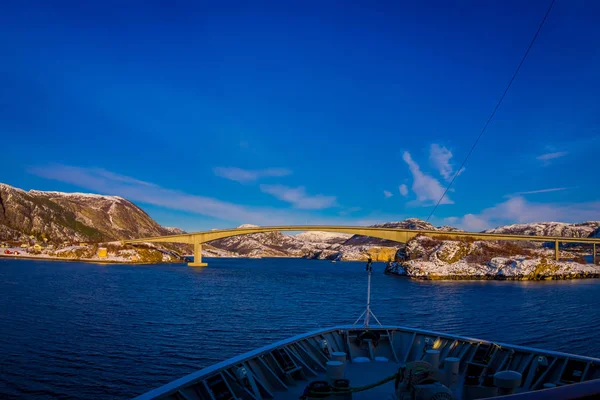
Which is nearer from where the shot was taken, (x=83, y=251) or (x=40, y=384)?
(x=40, y=384)

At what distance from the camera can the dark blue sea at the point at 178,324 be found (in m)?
21.9

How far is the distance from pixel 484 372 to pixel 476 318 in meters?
33.6

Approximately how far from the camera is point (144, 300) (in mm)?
51062

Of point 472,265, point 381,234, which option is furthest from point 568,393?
point 381,234

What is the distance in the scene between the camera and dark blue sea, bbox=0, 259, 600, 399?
21.9 meters

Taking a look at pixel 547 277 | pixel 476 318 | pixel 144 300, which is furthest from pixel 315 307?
pixel 547 277

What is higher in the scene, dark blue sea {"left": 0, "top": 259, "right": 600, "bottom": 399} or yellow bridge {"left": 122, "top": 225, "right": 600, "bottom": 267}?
yellow bridge {"left": 122, "top": 225, "right": 600, "bottom": 267}

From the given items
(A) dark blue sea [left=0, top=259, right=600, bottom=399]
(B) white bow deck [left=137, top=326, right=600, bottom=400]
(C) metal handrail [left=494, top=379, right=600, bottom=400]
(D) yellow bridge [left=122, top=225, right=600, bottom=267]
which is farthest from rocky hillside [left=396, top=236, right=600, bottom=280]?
(C) metal handrail [left=494, top=379, right=600, bottom=400]

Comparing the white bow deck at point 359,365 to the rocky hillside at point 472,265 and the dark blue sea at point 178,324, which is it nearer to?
the dark blue sea at point 178,324

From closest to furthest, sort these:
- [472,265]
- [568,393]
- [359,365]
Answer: [568,393] → [359,365] → [472,265]

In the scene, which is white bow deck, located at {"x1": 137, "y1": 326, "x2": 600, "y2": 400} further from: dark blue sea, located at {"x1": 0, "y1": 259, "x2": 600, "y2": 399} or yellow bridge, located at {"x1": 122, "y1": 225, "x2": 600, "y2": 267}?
yellow bridge, located at {"x1": 122, "y1": 225, "x2": 600, "y2": 267}

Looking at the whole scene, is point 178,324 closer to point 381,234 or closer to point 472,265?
point 381,234

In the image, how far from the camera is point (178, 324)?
35.6m

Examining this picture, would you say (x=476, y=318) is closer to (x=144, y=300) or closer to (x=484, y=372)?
(x=484, y=372)
